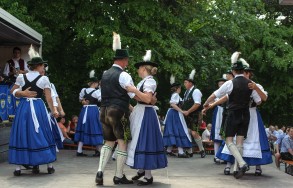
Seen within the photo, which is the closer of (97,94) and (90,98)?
(97,94)

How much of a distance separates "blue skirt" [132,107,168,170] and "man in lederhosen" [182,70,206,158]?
15.7 ft

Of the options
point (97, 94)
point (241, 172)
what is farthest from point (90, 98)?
point (241, 172)

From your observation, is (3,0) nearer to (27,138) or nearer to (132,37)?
(132,37)

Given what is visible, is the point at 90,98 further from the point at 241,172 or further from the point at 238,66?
the point at 241,172

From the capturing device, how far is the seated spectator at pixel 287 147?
1368 centimetres

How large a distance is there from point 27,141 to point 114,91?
1745mm

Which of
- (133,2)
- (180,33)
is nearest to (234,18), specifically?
(180,33)

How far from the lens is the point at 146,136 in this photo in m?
7.64

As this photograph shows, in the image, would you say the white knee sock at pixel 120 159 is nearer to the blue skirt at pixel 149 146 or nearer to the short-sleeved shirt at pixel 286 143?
the blue skirt at pixel 149 146

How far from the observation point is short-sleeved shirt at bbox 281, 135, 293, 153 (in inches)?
540

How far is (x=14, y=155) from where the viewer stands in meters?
8.28

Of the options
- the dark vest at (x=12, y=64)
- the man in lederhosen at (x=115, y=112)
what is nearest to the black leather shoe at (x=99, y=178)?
the man in lederhosen at (x=115, y=112)

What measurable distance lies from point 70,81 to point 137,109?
38.2 ft

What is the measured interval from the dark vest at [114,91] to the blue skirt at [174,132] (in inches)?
214
